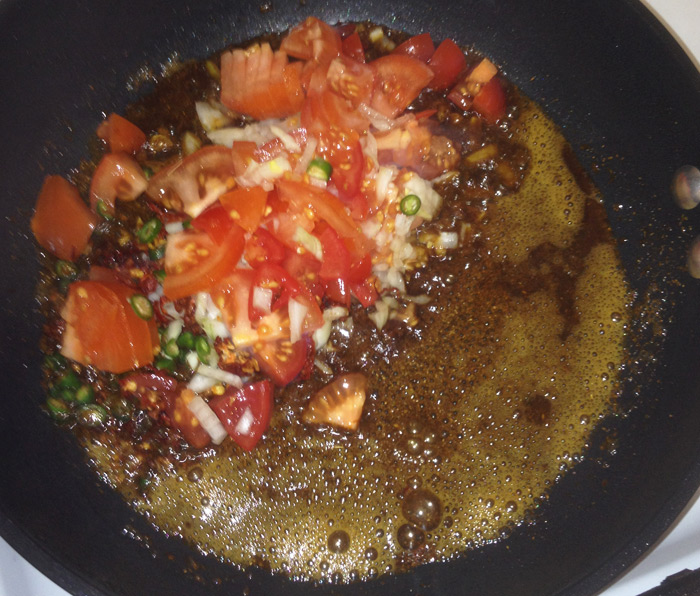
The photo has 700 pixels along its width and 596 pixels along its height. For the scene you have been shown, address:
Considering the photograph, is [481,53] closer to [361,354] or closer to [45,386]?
[361,354]

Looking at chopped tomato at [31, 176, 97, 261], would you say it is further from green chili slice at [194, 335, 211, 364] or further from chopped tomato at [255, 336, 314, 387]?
chopped tomato at [255, 336, 314, 387]

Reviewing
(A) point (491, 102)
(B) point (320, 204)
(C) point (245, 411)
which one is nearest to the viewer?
(B) point (320, 204)

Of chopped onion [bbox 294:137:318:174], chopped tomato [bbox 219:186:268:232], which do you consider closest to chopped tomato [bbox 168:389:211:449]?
chopped tomato [bbox 219:186:268:232]

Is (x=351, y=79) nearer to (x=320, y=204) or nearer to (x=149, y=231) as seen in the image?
(x=320, y=204)

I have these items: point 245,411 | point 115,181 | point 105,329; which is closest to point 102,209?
point 115,181

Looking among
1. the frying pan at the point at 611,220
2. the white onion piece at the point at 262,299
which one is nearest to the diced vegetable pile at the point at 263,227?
the white onion piece at the point at 262,299

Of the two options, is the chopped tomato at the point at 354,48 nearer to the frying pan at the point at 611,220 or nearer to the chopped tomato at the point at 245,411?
the frying pan at the point at 611,220
